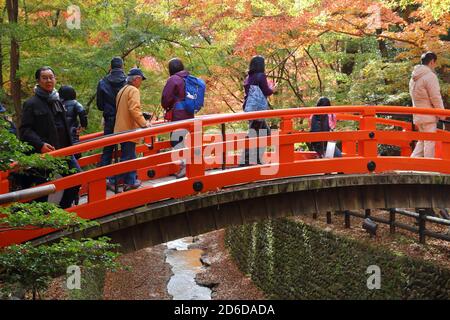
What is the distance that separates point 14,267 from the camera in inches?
176

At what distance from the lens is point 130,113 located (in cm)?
713

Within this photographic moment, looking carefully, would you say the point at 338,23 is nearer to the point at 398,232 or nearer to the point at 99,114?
the point at 398,232

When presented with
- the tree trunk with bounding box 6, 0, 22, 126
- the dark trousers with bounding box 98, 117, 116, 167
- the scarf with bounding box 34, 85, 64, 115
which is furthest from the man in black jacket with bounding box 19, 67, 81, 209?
the tree trunk with bounding box 6, 0, 22, 126

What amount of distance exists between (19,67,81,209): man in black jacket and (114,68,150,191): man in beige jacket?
1.05 m

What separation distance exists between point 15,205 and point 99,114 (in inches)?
342

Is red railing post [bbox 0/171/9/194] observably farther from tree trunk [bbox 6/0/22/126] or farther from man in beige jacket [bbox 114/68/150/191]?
tree trunk [bbox 6/0/22/126]

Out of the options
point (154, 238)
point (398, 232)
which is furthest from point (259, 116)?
point (398, 232)

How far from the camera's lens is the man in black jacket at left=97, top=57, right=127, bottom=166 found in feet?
24.0

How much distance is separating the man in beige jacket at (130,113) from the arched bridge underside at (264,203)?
0.98m

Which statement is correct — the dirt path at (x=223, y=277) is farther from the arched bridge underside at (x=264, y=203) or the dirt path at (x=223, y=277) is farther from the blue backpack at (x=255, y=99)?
the blue backpack at (x=255, y=99)

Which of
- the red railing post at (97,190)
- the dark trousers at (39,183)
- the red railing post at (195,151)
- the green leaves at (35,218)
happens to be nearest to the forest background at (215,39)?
the dark trousers at (39,183)

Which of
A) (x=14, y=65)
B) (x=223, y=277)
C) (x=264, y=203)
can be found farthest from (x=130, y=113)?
(x=223, y=277)

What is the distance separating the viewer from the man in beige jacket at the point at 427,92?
340 inches
